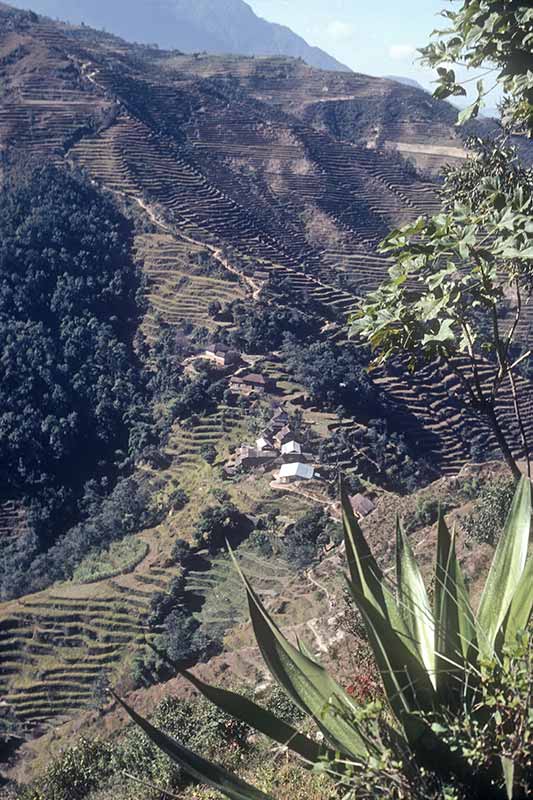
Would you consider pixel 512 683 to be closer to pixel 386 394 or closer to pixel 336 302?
Answer: pixel 386 394

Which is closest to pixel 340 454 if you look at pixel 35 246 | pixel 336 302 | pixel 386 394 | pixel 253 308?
pixel 386 394

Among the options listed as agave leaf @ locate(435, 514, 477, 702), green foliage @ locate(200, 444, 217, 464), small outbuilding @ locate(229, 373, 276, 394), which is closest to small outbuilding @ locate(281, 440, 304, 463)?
green foliage @ locate(200, 444, 217, 464)

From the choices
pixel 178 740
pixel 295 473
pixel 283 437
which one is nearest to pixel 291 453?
pixel 283 437

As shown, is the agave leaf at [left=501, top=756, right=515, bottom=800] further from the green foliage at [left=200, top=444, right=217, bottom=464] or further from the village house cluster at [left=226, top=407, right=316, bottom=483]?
the green foliage at [left=200, top=444, right=217, bottom=464]

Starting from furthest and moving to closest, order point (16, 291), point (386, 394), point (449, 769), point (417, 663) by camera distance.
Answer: point (16, 291), point (386, 394), point (417, 663), point (449, 769)

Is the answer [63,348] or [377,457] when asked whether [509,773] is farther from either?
[63,348]

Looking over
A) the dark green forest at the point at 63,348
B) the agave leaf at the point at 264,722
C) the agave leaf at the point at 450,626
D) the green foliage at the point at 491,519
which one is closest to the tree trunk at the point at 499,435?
the agave leaf at the point at 450,626
